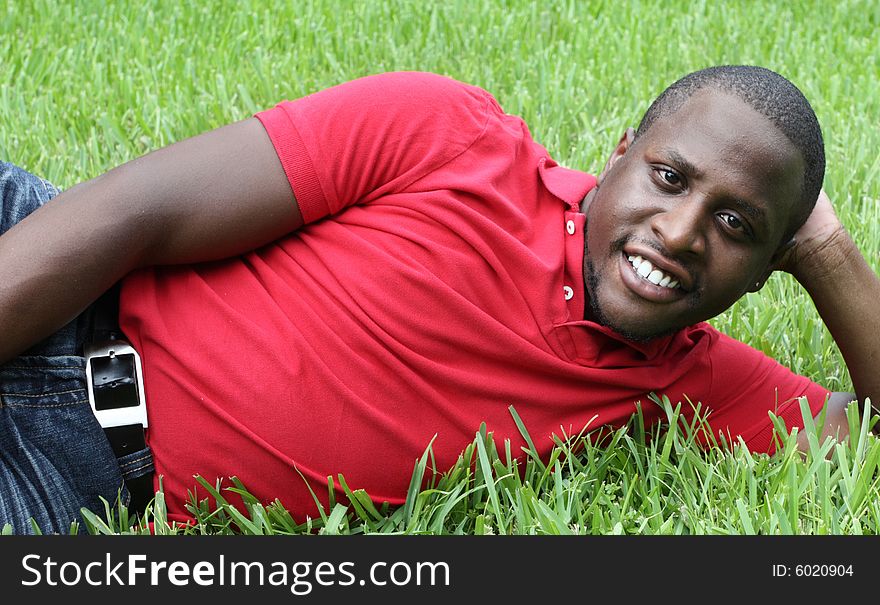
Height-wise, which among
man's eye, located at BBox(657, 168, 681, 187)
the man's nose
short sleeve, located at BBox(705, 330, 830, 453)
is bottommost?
short sleeve, located at BBox(705, 330, 830, 453)

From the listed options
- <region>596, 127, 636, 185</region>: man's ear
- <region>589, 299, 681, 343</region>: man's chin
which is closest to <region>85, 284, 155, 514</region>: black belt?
<region>589, 299, 681, 343</region>: man's chin

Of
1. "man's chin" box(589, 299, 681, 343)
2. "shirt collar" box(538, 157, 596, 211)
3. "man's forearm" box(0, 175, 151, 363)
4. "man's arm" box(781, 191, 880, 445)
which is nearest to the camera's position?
"man's forearm" box(0, 175, 151, 363)

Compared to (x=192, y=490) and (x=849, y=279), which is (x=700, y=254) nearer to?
(x=849, y=279)

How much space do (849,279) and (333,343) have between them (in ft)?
3.99

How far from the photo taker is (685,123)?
→ 2305 mm

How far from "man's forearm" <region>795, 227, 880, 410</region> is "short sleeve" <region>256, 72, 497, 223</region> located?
0.86 m

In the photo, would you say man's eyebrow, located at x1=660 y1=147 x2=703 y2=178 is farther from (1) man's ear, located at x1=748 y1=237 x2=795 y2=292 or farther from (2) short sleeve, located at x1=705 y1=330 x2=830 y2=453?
(2) short sleeve, located at x1=705 y1=330 x2=830 y2=453

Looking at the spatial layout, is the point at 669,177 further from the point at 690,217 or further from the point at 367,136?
the point at 367,136

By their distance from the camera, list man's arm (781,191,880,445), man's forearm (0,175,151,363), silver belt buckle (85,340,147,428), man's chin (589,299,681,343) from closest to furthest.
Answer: man's forearm (0,175,151,363) < silver belt buckle (85,340,147,428) < man's chin (589,299,681,343) < man's arm (781,191,880,445)

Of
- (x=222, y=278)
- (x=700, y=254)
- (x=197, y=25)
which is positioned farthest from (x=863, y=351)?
(x=197, y=25)

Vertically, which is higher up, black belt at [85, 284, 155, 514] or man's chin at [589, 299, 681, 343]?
man's chin at [589, 299, 681, 343]

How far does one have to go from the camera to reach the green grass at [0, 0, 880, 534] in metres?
2.27

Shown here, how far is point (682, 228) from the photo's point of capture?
2193 millimetres

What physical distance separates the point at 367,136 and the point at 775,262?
96 centimetres
